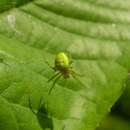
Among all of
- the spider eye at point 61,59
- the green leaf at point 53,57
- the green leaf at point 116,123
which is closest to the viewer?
the green leaf at point 53,57

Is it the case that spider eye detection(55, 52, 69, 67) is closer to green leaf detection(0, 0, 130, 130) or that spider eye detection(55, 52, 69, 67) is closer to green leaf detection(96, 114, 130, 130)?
green leaf detection(0, 0, 130, 130)

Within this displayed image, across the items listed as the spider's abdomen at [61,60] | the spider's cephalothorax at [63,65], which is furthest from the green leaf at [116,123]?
the spider's abdomen at [61,60]

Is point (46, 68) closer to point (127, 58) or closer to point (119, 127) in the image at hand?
point (127, 58)

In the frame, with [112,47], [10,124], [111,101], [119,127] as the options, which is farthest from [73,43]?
[119,127]

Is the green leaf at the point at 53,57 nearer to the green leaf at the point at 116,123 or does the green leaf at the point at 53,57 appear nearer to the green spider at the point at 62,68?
the green spider at the point at 62,68

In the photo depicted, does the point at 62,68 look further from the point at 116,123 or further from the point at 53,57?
the point at 116,123

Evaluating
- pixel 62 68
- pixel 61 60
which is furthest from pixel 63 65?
pixel 61 60
